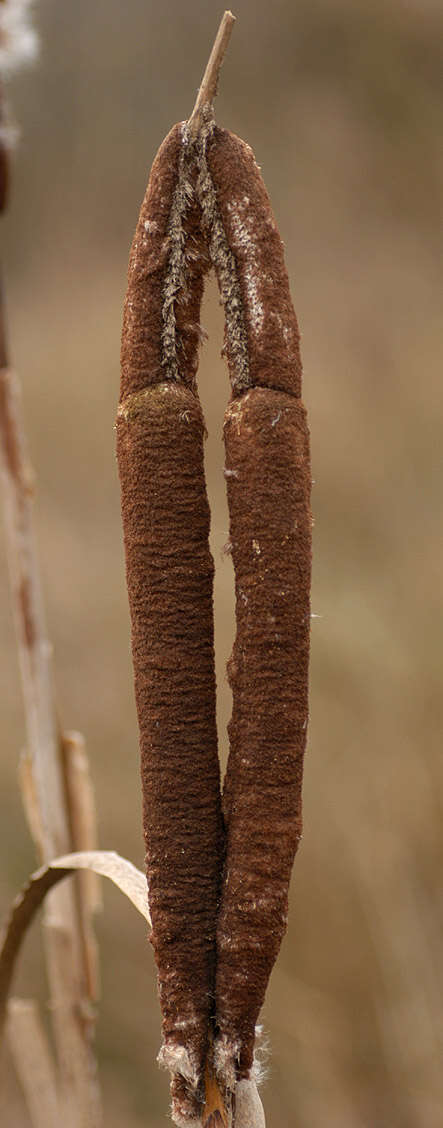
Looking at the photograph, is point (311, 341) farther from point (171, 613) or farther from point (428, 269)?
point (171, 613)

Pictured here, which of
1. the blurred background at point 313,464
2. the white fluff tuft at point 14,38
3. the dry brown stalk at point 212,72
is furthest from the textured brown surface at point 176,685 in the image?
the blurred background at point 313,464

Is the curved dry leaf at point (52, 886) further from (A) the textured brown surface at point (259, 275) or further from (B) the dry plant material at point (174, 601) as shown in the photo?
(A) the textured brown surface at point (259, 275)

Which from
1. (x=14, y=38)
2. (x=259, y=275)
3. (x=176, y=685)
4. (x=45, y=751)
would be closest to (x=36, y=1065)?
(x=45, y=751)

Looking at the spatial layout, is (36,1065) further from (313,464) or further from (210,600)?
(313,464)

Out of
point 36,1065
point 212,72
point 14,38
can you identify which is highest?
point 14,38

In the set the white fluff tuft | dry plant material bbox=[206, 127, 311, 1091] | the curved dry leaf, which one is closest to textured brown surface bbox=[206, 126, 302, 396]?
dry plant material bbox=[206, 127, 311, 1091]

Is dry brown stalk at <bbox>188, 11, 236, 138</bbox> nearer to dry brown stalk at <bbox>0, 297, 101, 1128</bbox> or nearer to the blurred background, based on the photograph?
dry brown stalk at <bbox>0, 297, 101, 1128</bbox>

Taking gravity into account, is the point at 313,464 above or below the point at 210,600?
above
